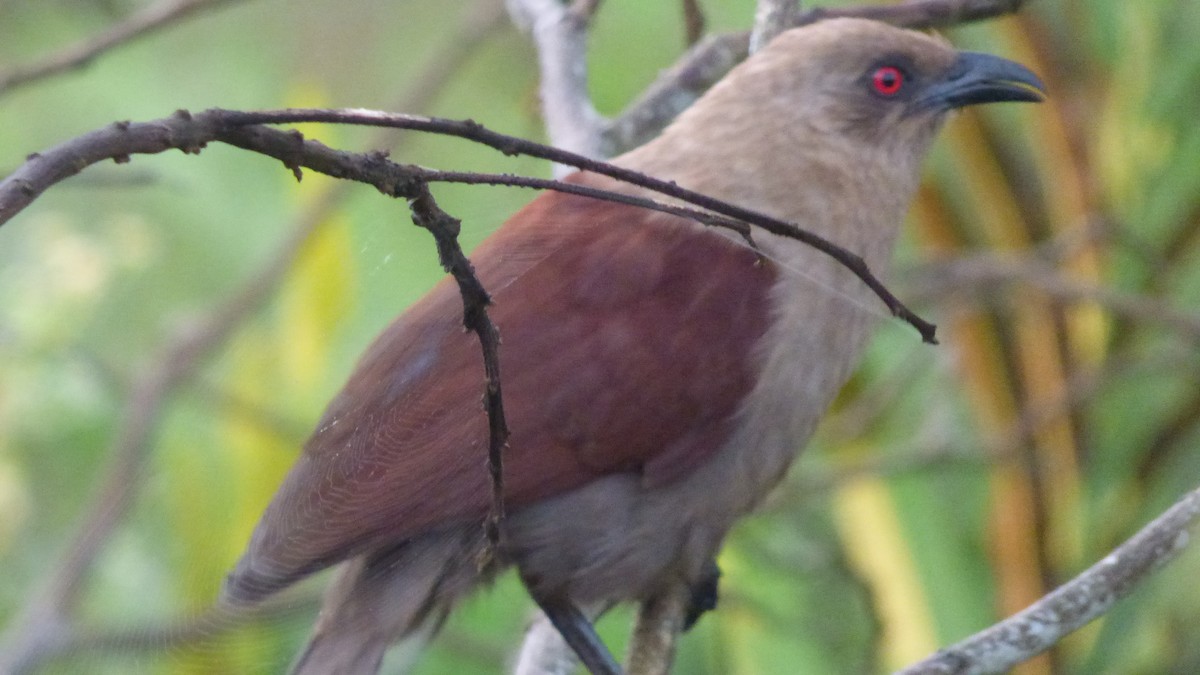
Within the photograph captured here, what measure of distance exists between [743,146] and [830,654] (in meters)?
1.51

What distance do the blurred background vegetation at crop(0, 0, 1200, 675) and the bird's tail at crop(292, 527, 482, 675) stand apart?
0.61 meters

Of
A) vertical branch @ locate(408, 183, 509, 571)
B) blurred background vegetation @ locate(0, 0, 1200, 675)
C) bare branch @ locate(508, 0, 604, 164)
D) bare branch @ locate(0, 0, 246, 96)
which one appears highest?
bare branch @ locate(0, 0, 246, 96)

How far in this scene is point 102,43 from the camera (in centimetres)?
303

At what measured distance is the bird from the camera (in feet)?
7.04

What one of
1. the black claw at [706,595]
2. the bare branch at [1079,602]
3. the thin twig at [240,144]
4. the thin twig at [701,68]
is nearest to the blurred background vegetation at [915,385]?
the thin twig at [701,68]

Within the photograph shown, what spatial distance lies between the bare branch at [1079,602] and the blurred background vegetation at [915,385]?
4.61 ft

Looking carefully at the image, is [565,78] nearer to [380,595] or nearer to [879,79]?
[879,79]

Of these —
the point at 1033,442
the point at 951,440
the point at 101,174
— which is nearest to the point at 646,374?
the point at 101,174

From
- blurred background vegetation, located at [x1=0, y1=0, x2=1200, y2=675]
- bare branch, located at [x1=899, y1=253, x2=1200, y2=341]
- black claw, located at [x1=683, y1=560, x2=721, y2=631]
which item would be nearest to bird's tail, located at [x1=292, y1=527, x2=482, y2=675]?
black claw, located at [x1=683, y1=560, x2=721, y2=631]

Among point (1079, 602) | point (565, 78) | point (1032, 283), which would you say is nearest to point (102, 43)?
point (565, 78)

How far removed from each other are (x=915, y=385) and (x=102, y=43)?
2.45 metres

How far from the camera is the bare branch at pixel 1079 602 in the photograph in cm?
168

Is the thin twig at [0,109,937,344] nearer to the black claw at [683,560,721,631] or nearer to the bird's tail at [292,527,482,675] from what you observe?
the bird's tail at [292,527,482,675]

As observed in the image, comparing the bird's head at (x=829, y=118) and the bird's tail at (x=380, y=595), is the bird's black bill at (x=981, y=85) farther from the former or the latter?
the bird's tail at (x=380, y=595)
